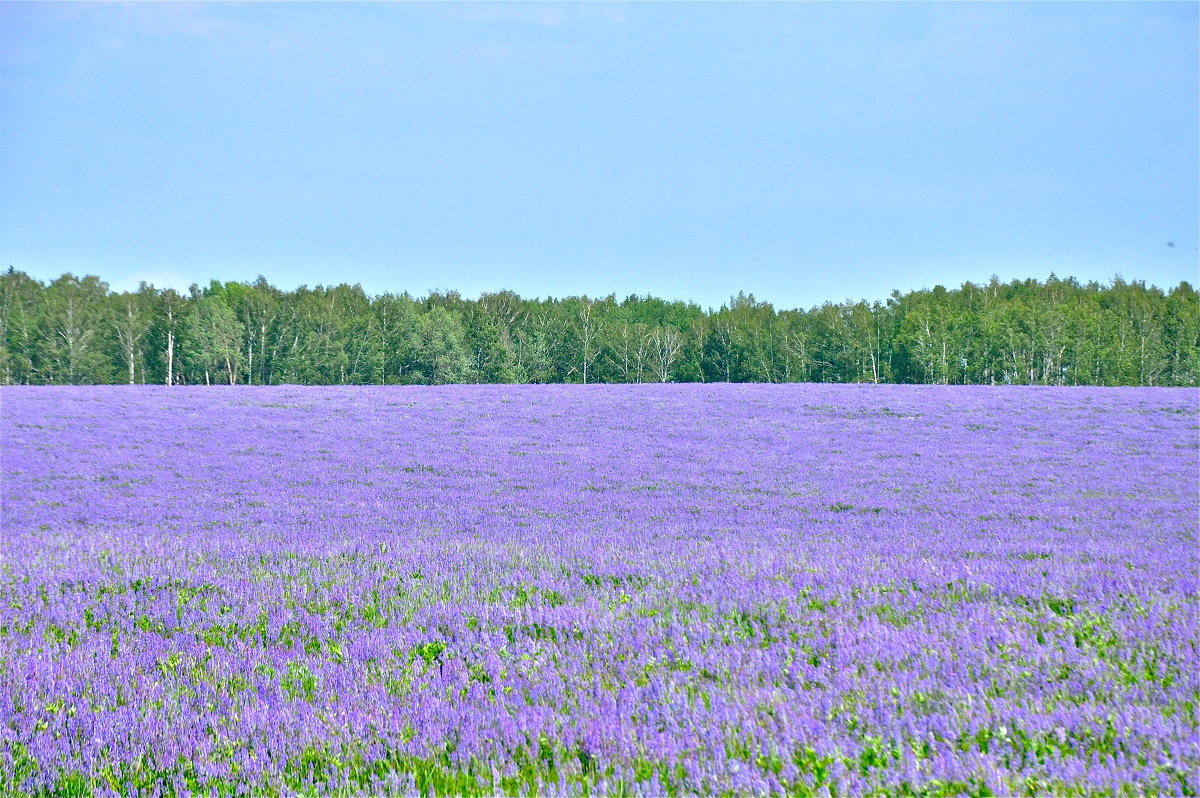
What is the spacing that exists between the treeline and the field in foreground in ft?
171

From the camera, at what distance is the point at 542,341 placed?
68.4m

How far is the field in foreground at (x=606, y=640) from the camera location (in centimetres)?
336

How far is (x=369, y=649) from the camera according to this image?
474 cm

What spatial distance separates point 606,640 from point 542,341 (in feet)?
211

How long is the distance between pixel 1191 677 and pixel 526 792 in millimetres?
3319

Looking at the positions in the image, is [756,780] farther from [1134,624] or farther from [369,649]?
[1134,624]

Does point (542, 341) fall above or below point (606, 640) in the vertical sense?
above

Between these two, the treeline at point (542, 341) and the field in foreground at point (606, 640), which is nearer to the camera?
the field in foreground at point (606, 640)

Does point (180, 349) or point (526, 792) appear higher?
point (180, 349)

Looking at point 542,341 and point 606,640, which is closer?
point 606,640

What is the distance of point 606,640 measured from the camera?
471 cm

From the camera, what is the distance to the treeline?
6028 centimetres

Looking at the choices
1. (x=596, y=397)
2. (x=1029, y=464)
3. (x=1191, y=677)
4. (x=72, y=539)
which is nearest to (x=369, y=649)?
(x=1191, y=677)

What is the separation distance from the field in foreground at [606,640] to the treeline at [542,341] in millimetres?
52262
